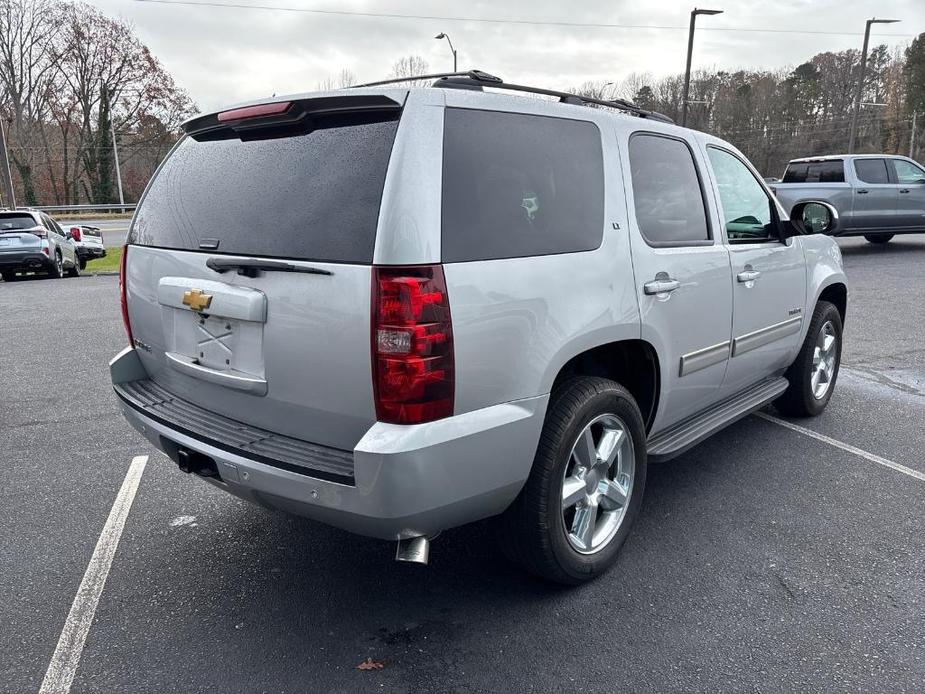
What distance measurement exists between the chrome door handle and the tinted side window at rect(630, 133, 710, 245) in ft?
0.61

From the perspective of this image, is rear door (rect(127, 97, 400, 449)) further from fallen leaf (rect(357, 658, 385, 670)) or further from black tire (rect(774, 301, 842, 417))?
black tire (rect(774, 301, 842, 417))

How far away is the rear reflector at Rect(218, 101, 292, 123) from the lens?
99.3 inches

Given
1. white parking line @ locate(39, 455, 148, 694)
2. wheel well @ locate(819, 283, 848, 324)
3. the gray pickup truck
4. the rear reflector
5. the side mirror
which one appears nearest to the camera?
white parking line @ locate(39, 455, 148, 694)

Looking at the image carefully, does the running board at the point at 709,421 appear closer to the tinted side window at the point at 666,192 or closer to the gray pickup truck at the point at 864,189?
the tinted side window at the point at 666,192

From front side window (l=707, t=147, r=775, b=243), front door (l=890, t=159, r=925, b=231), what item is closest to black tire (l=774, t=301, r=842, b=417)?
front side window (l=707, t=147, r=775, b=243)

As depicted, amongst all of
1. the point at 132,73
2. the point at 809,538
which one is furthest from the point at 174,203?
the point at 132,73

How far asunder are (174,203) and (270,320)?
101 cm

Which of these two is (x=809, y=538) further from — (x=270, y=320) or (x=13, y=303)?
(x=13, y=303)

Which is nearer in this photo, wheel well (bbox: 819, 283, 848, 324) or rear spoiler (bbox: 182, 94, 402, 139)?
rear spoiler (bbox: 182, 94, 402, 139)

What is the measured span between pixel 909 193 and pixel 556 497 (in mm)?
15862

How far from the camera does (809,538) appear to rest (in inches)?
129

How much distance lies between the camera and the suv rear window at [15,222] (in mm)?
15547

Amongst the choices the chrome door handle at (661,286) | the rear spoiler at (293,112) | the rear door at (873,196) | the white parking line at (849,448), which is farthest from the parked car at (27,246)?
the rear door at (873,196)

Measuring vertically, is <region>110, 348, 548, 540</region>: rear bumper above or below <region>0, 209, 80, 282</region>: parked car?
above
